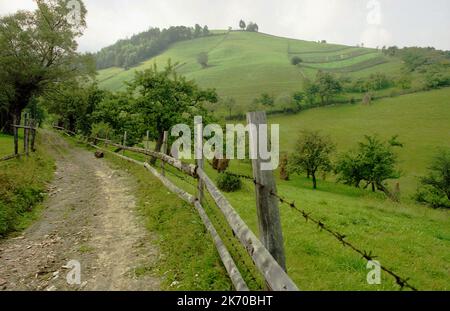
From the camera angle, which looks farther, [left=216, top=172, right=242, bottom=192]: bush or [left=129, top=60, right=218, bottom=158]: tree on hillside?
[left=129, top=60, right=218, bottom=158]: tree on hillside

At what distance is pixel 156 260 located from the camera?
6.64 meters

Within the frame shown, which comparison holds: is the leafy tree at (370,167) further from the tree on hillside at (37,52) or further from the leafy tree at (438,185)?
the tree on hillside at (37,52)

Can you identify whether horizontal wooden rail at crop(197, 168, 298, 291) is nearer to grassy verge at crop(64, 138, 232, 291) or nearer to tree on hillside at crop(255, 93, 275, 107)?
grassy verge at crop(64, 138, 232, 291)

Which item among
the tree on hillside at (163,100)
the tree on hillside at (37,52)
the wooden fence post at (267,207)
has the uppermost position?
the tree on hillside at (37,52)

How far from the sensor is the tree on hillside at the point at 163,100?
102ft

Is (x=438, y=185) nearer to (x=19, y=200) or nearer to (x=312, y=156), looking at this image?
(x=312, y=156)

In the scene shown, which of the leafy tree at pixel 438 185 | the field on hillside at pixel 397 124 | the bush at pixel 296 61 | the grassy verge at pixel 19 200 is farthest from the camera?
the bush at pixel 296 61

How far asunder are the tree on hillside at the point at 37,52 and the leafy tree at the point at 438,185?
44.2 m

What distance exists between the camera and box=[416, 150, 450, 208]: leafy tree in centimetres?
3522

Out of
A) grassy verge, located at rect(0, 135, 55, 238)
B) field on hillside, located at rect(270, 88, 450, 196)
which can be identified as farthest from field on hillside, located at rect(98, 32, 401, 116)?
grassy verge, located at rect(0, 135, 55, 238)

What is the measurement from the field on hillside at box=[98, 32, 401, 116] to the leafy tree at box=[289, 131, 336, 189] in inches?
2173

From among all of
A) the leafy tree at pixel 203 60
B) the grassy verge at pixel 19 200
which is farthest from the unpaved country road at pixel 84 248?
the leafy tree at pixel 203 60

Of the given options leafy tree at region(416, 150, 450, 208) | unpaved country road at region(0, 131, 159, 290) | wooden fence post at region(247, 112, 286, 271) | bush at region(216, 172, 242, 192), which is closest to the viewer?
wooden fence post at region(247, 112, 286, 271)
